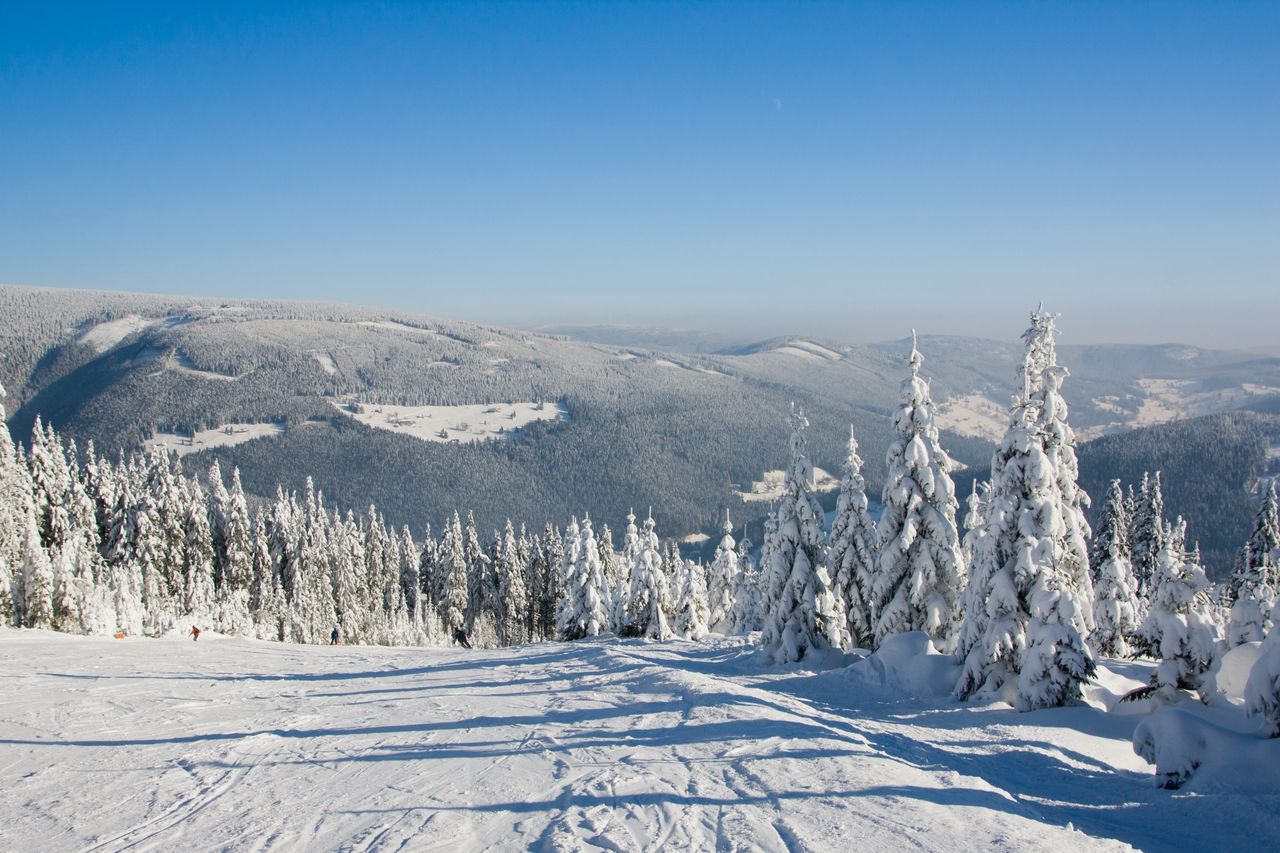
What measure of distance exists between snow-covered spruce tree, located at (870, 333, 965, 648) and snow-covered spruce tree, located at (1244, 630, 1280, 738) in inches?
443

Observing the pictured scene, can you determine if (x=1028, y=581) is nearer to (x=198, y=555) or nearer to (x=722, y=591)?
(x=722, y=591)

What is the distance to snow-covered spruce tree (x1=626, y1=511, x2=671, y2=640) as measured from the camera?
41938 millimetres

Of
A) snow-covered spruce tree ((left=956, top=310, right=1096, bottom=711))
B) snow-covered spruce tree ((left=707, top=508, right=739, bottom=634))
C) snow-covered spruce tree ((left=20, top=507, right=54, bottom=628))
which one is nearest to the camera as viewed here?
snow-covered spruce tree ((left=956, top=310, right=1096, bottom=711))

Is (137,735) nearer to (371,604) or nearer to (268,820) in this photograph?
(268,820)

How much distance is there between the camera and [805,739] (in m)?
11.6

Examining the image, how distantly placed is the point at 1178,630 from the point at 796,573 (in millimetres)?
11670

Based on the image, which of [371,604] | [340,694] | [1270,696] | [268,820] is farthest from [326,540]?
[1270,696]

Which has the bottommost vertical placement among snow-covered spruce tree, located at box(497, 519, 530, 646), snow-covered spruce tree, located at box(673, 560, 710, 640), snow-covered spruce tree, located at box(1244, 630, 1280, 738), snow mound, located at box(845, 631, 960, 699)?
snow-covered spruce tree, located at box(497, 519, 530, 646)

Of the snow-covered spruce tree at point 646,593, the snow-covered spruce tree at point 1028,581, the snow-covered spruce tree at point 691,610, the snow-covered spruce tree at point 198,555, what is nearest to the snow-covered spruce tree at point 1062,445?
the snow-covered spruce tree at point 1028,581

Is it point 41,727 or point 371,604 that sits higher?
point 41,727

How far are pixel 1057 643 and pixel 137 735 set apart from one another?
19.7 meters

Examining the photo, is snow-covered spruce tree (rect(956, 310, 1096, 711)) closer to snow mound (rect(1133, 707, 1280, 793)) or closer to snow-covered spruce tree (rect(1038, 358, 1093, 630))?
snow-covered spruce tree (rect(1038, 358, 1093, 630))

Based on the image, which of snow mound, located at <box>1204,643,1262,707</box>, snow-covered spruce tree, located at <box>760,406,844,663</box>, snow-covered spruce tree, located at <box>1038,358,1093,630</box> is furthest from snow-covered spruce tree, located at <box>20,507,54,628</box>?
snow mound, located at <box>1204,643,1262,707</box>

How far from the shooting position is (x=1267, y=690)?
1138 centimetres
